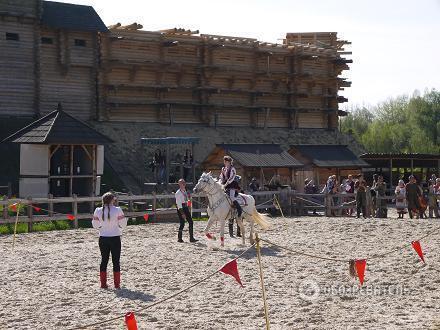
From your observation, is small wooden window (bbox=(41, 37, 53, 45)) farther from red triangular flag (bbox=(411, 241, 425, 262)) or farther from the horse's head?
red triangular flag (bbox=(411, 241, 425, 262))

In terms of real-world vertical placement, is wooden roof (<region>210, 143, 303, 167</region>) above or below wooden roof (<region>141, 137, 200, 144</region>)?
below

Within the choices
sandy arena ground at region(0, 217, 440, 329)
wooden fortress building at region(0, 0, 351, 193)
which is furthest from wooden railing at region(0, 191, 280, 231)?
wooden fortress building at region(0, 0, 351, 193)

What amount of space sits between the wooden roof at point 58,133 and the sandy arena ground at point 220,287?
8099mm

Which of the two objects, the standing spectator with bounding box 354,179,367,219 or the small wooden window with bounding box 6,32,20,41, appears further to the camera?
the small wooden window with bounding box 6,32,20,41

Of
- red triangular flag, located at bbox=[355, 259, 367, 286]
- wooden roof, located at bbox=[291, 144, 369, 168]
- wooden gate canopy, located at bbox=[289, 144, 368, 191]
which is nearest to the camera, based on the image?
red triangular flag, located at bbox=[355, 259, 367, 286]

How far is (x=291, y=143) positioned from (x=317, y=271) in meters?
34.9

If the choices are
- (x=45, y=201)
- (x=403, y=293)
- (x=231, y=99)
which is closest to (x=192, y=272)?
(x=403, y=293)

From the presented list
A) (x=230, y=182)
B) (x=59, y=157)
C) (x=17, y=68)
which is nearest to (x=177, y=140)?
(x=59, y=157)

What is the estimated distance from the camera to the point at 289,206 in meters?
32.0

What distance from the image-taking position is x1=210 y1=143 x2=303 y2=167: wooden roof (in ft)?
128

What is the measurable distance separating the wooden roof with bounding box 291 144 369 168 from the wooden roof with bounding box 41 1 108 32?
40.2 ft

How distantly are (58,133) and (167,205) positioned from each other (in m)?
4.60

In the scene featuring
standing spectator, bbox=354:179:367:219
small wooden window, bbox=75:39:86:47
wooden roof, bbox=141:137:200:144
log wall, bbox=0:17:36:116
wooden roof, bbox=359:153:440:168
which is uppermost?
small wooden window, bbox=75:39:86:47

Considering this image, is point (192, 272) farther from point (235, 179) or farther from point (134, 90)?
point (134, 90)
